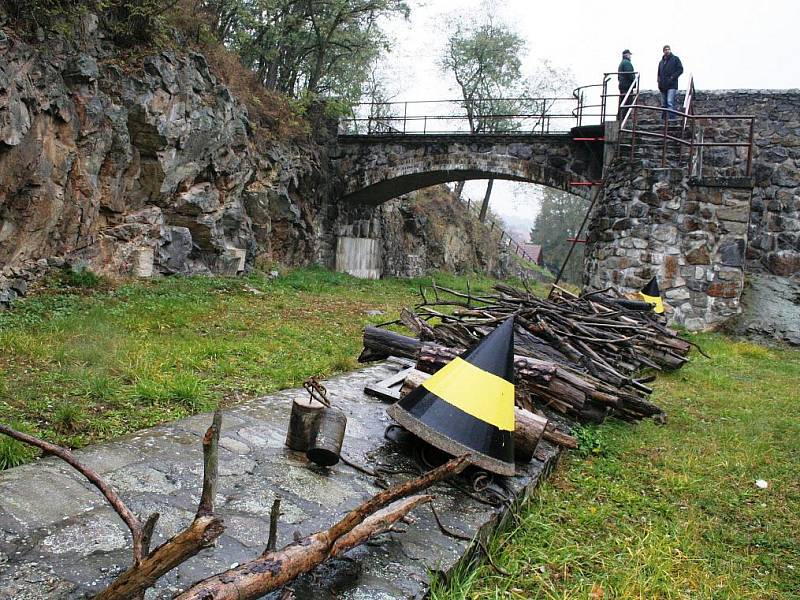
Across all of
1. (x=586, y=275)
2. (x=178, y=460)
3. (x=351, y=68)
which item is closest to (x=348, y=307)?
(x=586, y=275)

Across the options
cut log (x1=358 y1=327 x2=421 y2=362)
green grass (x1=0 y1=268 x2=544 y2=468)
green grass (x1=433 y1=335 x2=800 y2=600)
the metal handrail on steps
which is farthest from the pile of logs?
the metal handrail on steps

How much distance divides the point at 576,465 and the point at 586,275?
9431 mm

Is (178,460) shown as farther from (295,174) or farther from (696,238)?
(295,174)

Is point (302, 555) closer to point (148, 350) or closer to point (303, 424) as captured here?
point (303, 424)

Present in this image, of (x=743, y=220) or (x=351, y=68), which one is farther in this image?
(x=351, y=68)

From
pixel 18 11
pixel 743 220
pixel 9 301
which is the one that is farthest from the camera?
pixel 743 220

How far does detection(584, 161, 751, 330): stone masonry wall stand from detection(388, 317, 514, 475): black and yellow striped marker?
30.3 ft

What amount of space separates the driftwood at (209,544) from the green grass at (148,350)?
5.42 feet

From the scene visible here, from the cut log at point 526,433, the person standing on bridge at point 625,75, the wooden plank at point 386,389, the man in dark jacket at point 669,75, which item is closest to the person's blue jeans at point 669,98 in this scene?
the man in dark jacket at point 669,75

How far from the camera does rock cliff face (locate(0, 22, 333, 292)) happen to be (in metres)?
Answer: 7.91

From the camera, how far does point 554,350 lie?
5.75 m

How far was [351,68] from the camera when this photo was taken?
796 inches

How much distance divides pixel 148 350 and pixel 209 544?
4308 millimetres

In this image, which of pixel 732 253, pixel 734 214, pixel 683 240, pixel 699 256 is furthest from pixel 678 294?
pixel 734 214
